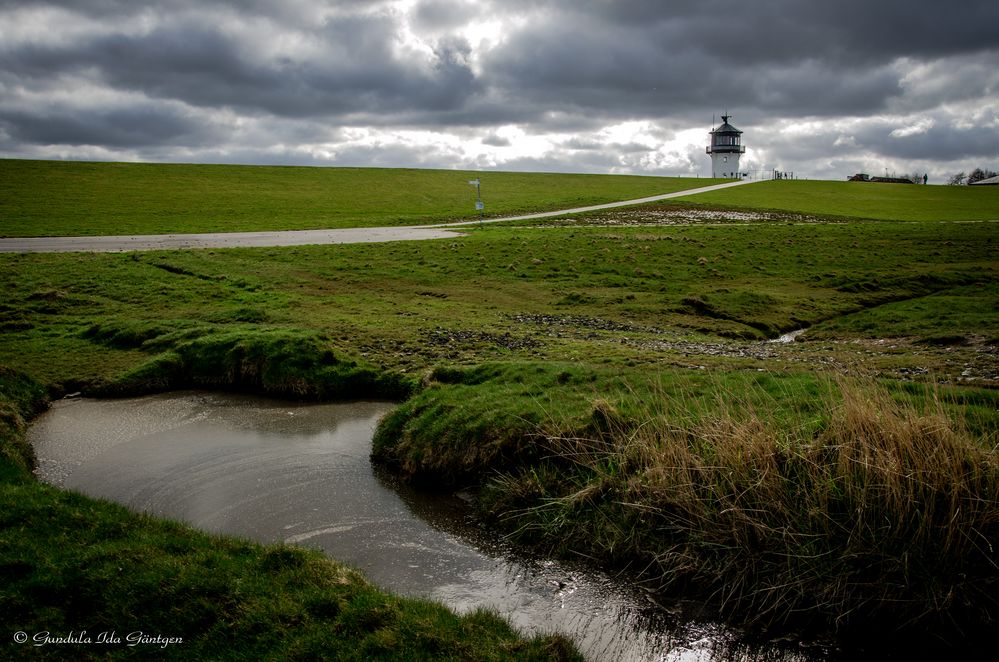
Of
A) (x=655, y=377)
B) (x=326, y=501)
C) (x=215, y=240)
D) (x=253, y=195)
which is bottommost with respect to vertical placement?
(x=326, y=501)

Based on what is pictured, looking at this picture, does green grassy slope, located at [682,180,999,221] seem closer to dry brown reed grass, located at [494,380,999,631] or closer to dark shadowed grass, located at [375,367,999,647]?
dark shadowed grass, located at [375,367,999,647]

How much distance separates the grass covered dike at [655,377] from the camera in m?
9.62

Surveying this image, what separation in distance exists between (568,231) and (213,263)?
27702 millimetres

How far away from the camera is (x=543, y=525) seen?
1179 centimetres

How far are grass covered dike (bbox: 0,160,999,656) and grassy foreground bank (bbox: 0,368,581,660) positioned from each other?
2.96 ft

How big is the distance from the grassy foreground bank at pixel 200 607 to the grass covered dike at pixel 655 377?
2.96 feet

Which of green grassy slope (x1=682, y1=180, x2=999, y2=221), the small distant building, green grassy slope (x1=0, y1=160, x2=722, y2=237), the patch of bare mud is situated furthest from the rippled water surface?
the small distant building

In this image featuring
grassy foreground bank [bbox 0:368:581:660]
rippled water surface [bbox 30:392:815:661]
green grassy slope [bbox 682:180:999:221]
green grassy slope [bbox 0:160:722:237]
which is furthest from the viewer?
green grassy slope [bbox 682:180:999:221]

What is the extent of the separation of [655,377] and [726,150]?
166 meters

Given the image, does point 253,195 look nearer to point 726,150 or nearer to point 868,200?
point 868,200

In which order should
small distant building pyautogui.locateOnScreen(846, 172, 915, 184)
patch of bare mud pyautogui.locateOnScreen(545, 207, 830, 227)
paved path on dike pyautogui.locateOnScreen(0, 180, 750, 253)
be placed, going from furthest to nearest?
1. small distant building pyautogui.locateOnScreen(846, 172, 915, 184)
2. patch of bare mud pyautogui.locateOnScreen(545, 207, 830, 227)
3. paved path on dike pyautogui.locateOnScreen(0, 180, 750, 253)

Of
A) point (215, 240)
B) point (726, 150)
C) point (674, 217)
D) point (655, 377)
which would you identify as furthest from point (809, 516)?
point (726, 150)

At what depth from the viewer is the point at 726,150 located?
545 feet

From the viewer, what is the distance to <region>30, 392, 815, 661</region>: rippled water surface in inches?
375
